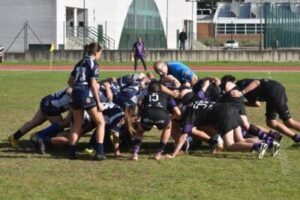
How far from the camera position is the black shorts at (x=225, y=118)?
438 inches

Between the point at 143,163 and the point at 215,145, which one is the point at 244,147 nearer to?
the point at 215,145

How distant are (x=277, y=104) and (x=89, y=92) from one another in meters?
3.52

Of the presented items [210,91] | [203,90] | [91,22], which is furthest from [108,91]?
[91,22]

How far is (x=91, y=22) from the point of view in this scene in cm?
6381

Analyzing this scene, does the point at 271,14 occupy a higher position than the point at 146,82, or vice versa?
the point at 271,14

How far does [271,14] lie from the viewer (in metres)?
51.7

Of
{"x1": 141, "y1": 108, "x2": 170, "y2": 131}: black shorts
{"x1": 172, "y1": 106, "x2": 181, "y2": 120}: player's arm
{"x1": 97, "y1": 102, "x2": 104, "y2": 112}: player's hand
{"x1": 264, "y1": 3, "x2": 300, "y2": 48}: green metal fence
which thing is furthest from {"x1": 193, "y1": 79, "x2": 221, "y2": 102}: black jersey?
{"x1": 264, "y1": 3, "x2": 300, "y2": 48}: green metal fence

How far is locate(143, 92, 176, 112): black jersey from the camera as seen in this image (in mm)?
10938

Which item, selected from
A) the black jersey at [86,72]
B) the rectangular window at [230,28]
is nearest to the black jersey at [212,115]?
the black jersey at [86,72]

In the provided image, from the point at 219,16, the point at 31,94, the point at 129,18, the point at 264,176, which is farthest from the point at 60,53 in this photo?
the point at 219,16

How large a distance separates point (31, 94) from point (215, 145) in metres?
12.7

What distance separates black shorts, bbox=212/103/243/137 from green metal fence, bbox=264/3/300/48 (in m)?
40.4

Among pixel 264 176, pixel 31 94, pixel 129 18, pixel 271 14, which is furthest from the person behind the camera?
pixel 129 18

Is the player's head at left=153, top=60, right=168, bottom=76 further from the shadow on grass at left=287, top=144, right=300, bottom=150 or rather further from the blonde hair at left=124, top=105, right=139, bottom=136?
the shadow on grass at left=287, top=144, right=300, bottom=150
